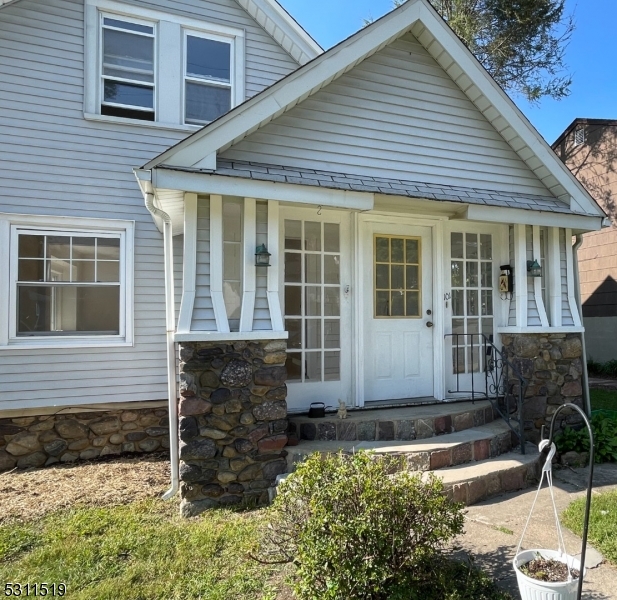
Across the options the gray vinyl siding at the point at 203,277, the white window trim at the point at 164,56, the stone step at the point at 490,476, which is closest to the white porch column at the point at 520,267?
the stone step at the point at 490,476

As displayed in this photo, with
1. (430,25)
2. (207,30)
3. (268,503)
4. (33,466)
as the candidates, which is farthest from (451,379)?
(207,30)

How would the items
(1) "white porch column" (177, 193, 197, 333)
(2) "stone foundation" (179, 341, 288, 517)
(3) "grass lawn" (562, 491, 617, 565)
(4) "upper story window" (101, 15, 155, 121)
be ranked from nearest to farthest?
(3) "grass lawn" (562, 491, 617, 565) < (2) "stone foundation" (179, 341, 288, 517) < (1) "white porch column" (177, 193, 197, 333) < (4) "upper story window" (101, 15, 155, 121)

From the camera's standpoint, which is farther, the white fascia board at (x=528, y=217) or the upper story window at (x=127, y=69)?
the upper story window at (x=127, y=69)

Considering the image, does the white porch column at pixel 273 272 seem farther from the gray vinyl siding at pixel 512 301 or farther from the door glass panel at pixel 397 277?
the gray vinyl siding at pixel 512 301

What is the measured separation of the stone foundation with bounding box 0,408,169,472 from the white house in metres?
0.03

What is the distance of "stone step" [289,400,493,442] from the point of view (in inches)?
165

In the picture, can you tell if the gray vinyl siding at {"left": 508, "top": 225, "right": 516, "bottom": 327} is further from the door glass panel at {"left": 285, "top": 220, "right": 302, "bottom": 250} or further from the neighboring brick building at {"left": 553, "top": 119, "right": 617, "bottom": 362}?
the neighboring brick building at {"left": 553, "top": 119, "right": 617, "bottom": 362}

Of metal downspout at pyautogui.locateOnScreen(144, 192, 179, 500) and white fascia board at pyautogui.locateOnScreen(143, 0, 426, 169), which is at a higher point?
white fascia board at pyautogui.locateOnScreen(143, 0, 426, 169)

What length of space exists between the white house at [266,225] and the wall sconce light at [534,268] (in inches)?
0.7

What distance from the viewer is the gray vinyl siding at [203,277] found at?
3.88 metres

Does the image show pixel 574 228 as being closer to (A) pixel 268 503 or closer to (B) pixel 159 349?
(A) pixel 268 503

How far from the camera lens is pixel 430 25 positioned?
467cm

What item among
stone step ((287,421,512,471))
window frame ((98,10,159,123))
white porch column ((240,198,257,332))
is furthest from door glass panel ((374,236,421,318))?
window frame ((98,10,159,123))

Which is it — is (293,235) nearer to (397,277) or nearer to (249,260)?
(249,260)
